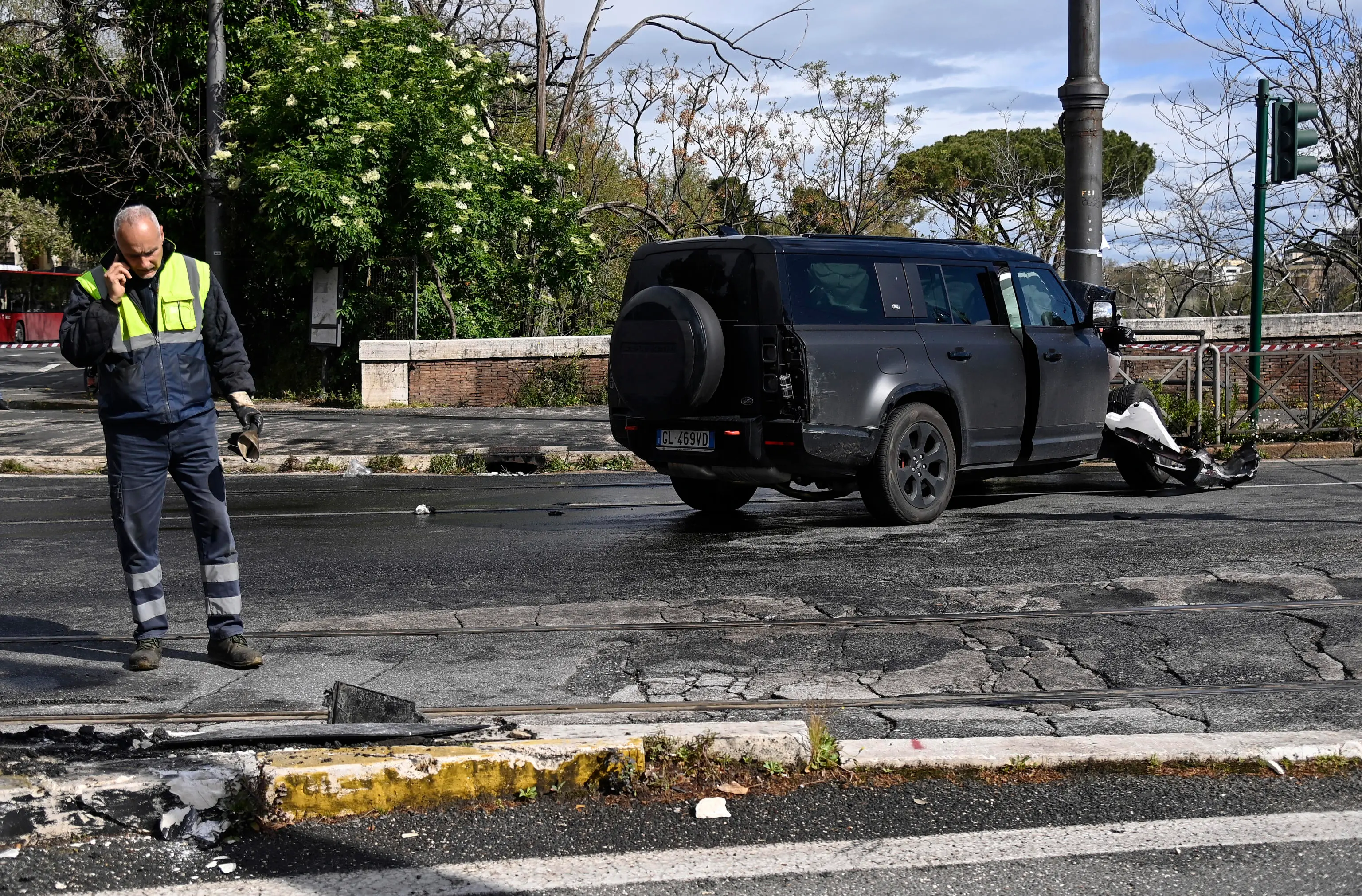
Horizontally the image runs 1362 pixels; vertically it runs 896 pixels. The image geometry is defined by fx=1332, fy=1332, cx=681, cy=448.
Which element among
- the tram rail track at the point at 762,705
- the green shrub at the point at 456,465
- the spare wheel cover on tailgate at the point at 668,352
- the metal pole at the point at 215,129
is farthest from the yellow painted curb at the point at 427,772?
the metal pole at the point at 215,129

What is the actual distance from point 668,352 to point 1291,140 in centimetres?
831

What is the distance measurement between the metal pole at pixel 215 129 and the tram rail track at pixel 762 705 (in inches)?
616

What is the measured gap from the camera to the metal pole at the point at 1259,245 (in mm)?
13461

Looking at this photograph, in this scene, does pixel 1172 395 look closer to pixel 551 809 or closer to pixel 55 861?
pixel 551 809

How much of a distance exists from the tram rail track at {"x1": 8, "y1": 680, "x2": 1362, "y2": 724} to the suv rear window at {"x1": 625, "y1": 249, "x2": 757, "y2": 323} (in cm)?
393

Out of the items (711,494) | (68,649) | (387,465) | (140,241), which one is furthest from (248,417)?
(387,465)

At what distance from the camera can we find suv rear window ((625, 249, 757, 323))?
330 inches

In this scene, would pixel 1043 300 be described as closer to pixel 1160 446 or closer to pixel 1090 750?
pixel 1160 446

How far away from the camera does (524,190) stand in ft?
68.7

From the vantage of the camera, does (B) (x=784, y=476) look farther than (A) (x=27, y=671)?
Yes

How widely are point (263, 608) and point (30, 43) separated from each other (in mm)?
18461

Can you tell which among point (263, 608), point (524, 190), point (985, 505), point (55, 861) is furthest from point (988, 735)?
point (524, 190)

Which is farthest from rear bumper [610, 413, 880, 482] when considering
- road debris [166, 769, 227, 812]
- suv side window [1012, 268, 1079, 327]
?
road debris [166, 769, 227, 812]

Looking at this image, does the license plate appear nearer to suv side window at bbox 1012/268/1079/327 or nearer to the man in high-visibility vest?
suv side window at bbox 1012/268/1079/327
